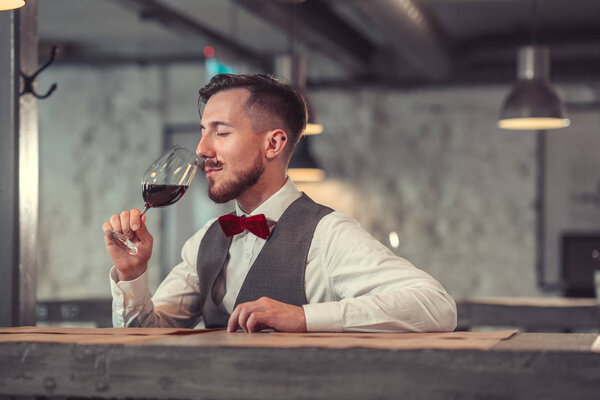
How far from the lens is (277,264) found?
1.81m

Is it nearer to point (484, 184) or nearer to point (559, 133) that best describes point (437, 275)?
point (484, 184)

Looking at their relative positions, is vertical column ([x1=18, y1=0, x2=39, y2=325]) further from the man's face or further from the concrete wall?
the concrete wall

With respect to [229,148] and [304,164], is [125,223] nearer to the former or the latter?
[229,148]

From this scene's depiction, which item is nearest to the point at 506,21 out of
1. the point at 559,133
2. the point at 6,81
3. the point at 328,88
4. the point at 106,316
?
the point at 559,133

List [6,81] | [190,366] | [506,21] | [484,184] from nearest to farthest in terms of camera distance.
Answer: [190,366]
[6,81]
[506,21]
[484,184]

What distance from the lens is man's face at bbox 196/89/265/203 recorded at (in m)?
1.87

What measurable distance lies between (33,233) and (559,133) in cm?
509

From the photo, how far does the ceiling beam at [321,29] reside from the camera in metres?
4.99

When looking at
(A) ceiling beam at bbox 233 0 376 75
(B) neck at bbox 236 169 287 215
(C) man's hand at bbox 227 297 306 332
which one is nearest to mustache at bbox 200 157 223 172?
(B) neck at bbox 236 169 287 215

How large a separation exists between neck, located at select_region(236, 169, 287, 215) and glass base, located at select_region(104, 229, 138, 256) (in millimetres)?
296

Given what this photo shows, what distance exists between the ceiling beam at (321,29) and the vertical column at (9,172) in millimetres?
2490

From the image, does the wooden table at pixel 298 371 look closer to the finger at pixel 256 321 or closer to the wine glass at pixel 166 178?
the finger at pixel 256 321

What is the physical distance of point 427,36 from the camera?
5188mm

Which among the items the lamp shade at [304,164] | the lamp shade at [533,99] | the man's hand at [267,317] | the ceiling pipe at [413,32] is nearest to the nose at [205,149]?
the man's hand at [267,317]
